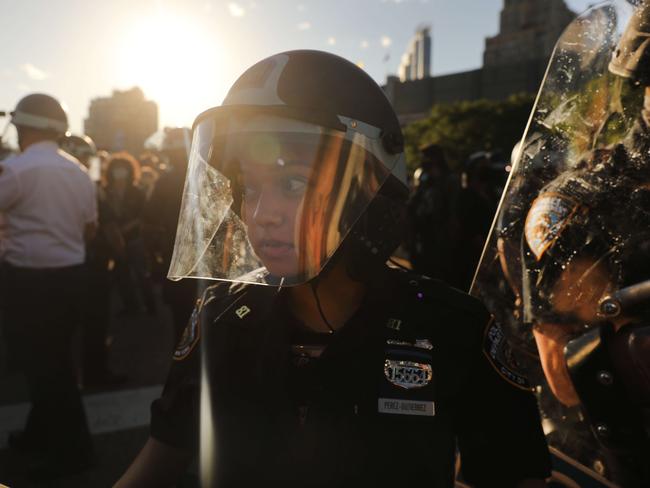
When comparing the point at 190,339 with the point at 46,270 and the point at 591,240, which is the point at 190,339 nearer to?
the point at 591,240

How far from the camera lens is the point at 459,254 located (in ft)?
14.7

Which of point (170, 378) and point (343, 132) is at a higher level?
point (343, 132)

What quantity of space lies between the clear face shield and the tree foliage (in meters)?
38.3

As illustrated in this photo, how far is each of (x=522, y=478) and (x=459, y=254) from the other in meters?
3.57

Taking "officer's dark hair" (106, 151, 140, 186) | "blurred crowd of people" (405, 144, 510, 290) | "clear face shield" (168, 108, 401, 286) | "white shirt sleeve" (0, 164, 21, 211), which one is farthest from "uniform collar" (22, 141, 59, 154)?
"blurred crowd of people" (405, 144, 510, 290)

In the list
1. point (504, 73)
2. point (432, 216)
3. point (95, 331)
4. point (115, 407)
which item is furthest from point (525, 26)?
point (115, 407)

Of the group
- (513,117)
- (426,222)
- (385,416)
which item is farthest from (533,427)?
(513,117)

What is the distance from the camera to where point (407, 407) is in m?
1.04

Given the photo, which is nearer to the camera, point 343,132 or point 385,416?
point 385,416

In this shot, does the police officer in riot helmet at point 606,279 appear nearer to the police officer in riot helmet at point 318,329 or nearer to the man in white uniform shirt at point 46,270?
the police officer in riot helmet at point 318,329

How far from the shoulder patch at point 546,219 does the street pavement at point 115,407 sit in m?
2.54

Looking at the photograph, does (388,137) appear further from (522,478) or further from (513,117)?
(513,117)

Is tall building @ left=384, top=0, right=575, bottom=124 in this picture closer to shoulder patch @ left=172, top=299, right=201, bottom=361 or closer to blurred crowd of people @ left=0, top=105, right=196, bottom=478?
blurred crowd of people @ left=0, top=105, right=196, bottom=478

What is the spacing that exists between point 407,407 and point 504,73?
62494mm
